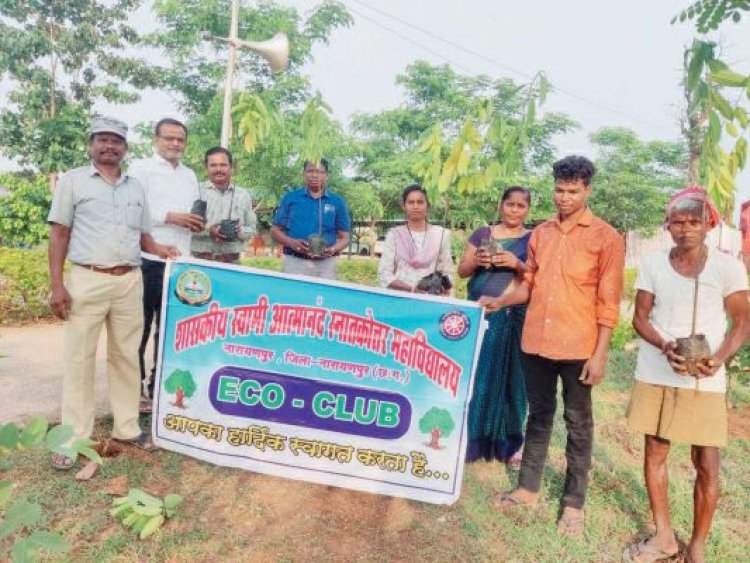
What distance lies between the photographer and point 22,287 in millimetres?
7277

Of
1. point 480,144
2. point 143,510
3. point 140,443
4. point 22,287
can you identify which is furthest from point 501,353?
point 22,287

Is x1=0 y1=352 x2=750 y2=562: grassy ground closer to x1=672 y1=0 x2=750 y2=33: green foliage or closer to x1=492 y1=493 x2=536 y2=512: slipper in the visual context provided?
x1=492 y1=493 x2=536 y2=512: slipper

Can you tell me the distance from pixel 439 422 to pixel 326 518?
0.77 meters

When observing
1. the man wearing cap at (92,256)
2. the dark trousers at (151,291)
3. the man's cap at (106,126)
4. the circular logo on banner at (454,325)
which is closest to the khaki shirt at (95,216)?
the man wearing cap at (92,256)

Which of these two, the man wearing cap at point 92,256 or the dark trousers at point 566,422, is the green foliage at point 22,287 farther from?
the dark trousers at point 566,422

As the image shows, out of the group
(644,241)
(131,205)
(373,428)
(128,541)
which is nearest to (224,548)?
(128,541)

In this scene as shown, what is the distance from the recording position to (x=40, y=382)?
493cm

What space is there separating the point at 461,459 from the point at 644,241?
24564 millimetres

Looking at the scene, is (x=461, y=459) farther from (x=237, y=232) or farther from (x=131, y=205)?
(x=131, y=205)

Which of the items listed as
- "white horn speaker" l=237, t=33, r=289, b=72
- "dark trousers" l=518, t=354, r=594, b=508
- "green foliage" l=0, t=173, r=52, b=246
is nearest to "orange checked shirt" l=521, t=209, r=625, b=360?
"dark trousers" l=518, t=354, r=594, b=508

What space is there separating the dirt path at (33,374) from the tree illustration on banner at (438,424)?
98.2 inches

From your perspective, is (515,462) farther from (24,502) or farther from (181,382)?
(24,502)

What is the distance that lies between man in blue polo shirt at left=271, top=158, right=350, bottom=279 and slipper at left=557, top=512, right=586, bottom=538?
91.2 inches

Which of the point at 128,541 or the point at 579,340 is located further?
the point at 579,340
